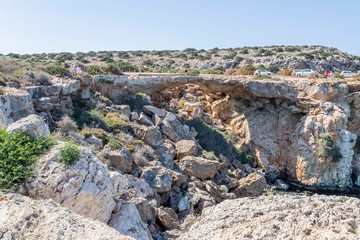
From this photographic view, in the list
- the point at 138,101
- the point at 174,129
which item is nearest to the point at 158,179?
the point at 174,129

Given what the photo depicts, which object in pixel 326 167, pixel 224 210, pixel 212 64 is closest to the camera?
pixel 224 210

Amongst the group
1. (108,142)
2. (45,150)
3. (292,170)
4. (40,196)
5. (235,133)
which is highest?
(45,150)

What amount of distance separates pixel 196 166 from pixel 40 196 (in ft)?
38.6

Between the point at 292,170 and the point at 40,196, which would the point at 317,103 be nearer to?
the point at 292,170

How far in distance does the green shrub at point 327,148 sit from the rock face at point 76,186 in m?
18.9

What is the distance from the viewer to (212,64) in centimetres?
4659

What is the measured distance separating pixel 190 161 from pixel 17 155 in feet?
38.9

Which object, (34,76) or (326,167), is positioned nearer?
(34,76)

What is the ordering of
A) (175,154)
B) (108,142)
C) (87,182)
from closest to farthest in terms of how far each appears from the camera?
1. (87,182)
2. (108,142)
3. (175,154)

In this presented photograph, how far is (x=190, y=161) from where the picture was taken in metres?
19.4

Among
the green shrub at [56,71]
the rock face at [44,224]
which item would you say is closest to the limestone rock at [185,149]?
the green shrub at [56,71]

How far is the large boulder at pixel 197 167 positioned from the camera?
18969 millimetres

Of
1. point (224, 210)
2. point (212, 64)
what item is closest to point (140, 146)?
point (224, 210)

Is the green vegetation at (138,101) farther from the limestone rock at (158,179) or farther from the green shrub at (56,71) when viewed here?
the limestone rock at (158,179)
